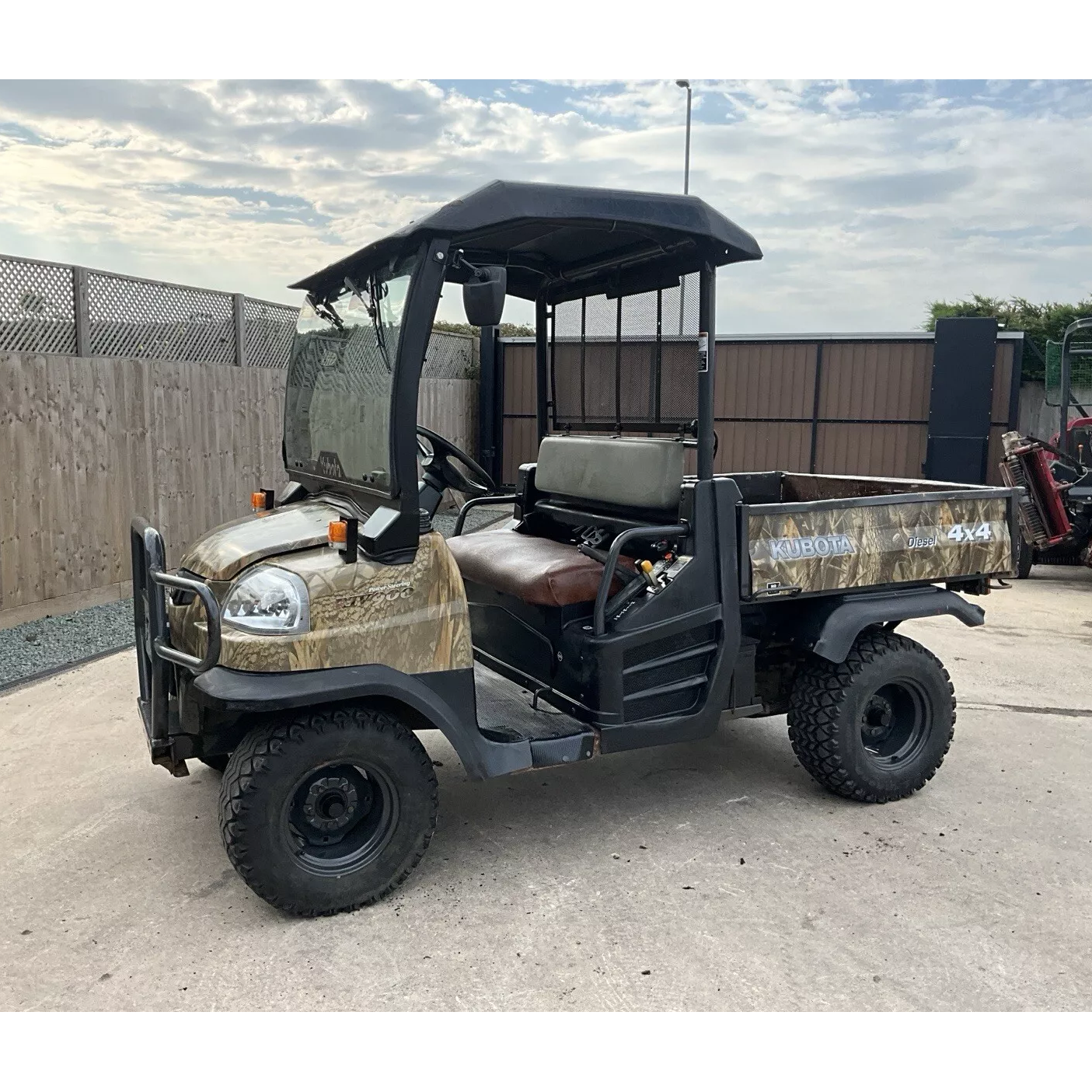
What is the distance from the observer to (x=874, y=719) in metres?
4.26

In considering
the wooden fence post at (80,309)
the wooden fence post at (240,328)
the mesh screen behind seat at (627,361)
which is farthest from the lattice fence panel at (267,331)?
the mesh screen behind seat at (627,361)

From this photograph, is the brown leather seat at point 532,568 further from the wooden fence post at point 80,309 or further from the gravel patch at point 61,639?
the wooden fence post at point 80,309

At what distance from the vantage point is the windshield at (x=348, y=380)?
331 centimetres

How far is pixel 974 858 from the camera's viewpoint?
142 inches

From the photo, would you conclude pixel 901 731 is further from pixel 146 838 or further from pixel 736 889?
pixel 146 838

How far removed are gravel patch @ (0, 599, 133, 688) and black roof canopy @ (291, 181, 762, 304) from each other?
3.49 meters

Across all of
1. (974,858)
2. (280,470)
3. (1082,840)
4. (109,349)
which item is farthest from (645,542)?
(280,470)

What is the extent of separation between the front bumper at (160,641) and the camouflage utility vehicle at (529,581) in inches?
0.6

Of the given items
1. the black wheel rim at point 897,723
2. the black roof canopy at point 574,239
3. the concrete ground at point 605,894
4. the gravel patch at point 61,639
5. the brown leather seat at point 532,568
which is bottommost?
the concrete ground at point 605,894

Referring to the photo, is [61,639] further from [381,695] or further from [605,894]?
[605,894]

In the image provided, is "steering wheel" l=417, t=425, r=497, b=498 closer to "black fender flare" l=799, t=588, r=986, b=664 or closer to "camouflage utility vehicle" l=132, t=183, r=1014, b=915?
"camouflage utility vehicle" l=132, t=183, r=1014, b=915

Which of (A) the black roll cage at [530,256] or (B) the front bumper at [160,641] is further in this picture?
(A) the black roll cage at [530,256]

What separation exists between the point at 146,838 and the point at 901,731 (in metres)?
3.15

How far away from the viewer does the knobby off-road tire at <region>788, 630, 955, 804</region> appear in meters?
4.01
